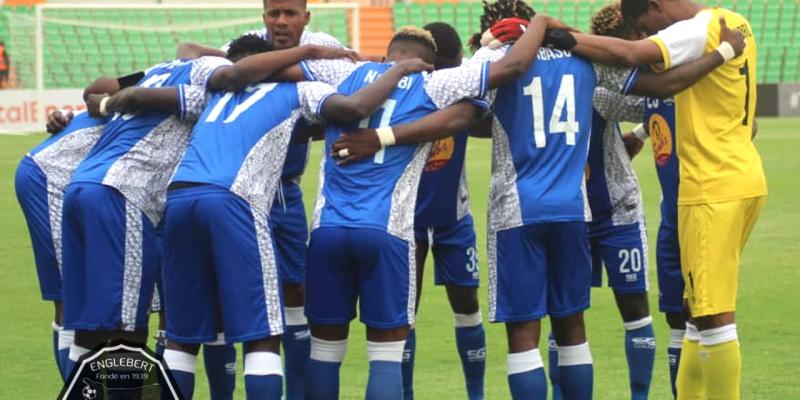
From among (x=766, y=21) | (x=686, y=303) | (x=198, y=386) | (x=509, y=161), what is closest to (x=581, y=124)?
(x=509, y=161)

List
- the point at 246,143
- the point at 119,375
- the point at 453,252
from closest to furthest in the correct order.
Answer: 1. the point at 246,143
2. the point at 119,375
3. the point at 453,252

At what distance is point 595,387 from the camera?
328 inches

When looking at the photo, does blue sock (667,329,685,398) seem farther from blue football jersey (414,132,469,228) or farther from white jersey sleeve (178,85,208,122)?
white jersey sleeve (178,85,208,122)

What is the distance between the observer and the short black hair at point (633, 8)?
677 cm

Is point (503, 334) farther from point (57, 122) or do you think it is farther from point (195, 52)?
point (57, 122)

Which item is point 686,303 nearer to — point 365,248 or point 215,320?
point 365,248

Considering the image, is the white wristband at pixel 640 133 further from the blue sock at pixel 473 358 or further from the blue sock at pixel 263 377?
the blue sock at pixel 263 377

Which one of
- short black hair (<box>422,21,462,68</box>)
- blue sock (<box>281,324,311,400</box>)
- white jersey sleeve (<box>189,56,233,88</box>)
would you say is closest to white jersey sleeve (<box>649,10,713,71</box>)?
short black hair (<box>422,21,462,68</box>)

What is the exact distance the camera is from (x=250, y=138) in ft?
20.7

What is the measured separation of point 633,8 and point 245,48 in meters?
1.92

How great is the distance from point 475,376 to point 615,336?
2.32 m

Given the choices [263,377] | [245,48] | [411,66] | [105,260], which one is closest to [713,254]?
[411,66]

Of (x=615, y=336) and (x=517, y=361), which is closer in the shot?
(x=517, y=361)

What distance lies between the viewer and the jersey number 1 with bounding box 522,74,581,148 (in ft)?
21.5
